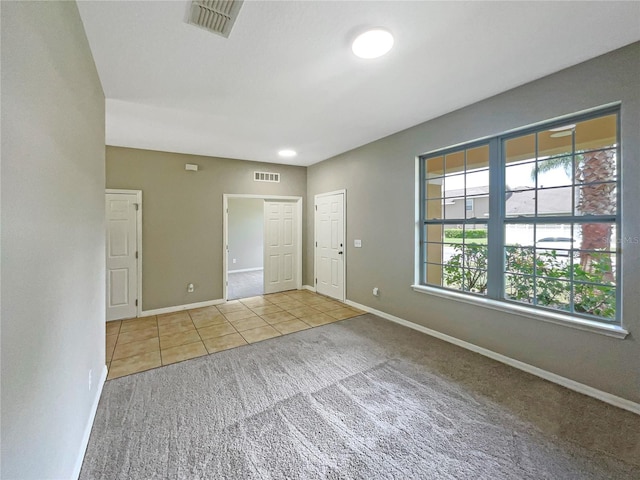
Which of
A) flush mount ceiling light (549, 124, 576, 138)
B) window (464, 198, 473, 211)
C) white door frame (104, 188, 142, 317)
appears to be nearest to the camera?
flush mount ceiling light (549, 124, 576, 138)

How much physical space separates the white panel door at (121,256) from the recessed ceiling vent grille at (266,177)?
204 centimetres

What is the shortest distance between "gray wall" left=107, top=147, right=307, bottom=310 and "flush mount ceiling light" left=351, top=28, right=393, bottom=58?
11.8 feet

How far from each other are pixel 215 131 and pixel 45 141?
107 inches

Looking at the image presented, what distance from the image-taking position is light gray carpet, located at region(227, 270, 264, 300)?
18.1 feet

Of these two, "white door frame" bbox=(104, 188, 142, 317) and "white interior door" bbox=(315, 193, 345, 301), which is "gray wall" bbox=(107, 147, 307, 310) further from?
"white interior door" bbox=(315, 193, 345, 301)

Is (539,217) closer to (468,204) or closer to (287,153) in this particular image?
(468,204)

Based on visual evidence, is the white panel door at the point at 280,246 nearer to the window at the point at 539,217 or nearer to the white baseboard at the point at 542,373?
the white baseboard at the point at 542,373

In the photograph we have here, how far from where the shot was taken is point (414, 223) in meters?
3.54

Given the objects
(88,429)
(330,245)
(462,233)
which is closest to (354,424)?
(88,429)

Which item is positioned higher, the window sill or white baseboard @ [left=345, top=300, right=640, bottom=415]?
the window sill

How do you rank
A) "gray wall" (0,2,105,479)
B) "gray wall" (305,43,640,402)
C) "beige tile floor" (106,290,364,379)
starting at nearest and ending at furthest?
"gray wall" (0,2,105,479)
"gray wall" (305,43,640,402)
"beige tile floor" (106,290,364,379)

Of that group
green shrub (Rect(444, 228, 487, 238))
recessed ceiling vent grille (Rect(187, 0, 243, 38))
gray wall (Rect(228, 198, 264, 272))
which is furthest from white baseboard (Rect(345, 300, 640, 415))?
gray wall (Rect(228, 198, 264, 272))

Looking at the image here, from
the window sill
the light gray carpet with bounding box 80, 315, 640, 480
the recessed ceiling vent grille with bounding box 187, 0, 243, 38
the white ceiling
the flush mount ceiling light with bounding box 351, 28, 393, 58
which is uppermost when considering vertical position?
the white ceiling

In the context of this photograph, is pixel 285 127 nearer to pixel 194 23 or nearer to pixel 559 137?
pixel 194 23
